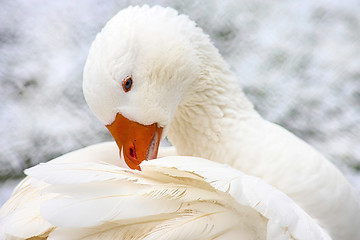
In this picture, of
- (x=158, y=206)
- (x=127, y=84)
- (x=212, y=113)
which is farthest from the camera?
(x=212, y=113)

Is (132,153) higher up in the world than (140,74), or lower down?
lower down

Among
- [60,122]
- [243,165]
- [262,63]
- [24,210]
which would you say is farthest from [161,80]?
[262,63]

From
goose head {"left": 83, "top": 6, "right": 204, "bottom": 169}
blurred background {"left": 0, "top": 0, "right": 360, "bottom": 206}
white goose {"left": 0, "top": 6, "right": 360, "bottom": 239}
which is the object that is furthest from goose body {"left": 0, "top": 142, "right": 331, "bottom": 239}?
blurred background {"left": 0, "top": 0, "right": 360, "bottom": 206}

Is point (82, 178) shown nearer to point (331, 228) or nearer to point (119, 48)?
point (119, 48)

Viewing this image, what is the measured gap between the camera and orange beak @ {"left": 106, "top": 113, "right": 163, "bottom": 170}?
0.90m

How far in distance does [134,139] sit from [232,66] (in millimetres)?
883

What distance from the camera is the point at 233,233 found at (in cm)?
67

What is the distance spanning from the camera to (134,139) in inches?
35.7

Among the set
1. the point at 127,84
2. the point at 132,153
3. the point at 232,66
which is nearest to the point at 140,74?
the point at 127,84

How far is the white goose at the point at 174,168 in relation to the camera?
0.65 meters

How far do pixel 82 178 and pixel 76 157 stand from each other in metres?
0.33

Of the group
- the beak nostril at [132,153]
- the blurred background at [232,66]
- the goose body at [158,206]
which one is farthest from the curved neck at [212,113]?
the blurred background at [232,66]

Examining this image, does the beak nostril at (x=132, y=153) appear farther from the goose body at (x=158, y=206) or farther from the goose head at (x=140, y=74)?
the goose body at (x=158, y=206)

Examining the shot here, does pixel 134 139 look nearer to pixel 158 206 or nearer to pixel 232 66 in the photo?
pixel 158 206
